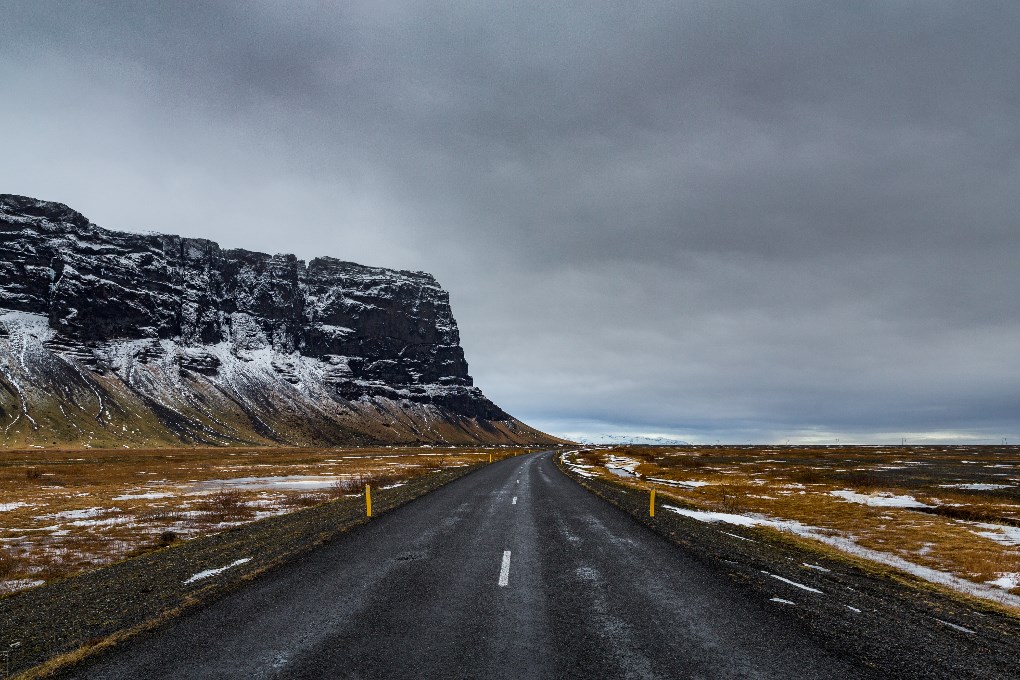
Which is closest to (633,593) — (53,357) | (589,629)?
(589,629)

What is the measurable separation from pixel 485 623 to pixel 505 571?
3416 millimetres

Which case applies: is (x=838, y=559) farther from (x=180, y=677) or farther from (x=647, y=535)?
(x=180, y=677)

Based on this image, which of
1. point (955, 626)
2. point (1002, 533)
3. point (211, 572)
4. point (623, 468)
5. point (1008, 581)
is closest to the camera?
point (955, 626)

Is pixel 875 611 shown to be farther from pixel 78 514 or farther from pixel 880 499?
pixel 880 499

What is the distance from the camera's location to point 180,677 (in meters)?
6.25

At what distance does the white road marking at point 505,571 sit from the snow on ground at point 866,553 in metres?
12.1

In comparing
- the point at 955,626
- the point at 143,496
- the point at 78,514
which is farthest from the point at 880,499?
the point at 143,496

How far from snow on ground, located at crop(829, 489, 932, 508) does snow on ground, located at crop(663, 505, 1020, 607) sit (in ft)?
41.0

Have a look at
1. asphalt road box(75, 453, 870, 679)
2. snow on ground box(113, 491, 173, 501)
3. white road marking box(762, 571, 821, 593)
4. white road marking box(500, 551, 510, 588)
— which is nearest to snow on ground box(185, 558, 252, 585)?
asphalt road box(75, 453, 870, 679)

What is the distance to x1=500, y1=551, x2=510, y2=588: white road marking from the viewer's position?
10.6 m

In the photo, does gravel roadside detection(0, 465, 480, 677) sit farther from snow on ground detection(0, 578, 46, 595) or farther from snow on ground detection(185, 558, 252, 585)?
snow on ground detection(0, 578, 46, 595)

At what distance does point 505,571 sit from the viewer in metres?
11.5

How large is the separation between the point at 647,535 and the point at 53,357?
825 feet

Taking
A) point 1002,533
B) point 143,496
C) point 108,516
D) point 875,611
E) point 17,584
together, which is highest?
point 875,611
